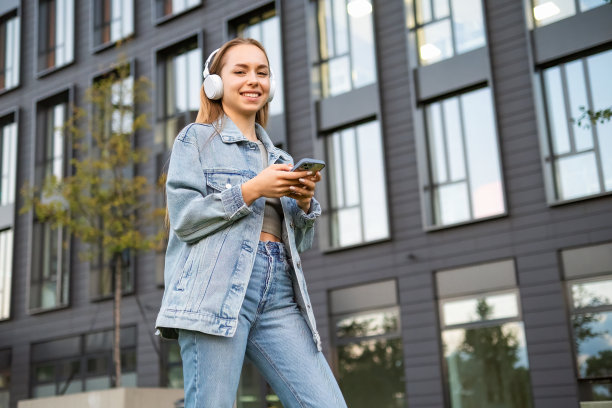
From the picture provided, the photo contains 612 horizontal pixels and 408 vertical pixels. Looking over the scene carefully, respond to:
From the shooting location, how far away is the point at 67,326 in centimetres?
1995

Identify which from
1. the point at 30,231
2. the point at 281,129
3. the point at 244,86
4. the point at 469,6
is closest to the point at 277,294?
the point at 244,86

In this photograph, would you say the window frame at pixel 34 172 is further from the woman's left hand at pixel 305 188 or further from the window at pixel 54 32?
the woman's left hand at pixel 305 188

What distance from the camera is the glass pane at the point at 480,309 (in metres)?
13.4

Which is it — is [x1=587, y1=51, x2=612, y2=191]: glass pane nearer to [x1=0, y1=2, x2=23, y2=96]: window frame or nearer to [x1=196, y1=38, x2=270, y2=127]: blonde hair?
[x1=196, y1=38, x2=270, y2=127]: blonde hair

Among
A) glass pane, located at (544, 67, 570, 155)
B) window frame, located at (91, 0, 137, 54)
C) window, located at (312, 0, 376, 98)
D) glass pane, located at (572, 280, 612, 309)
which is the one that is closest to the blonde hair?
glass pane, located at (572, 280, 612, 309)

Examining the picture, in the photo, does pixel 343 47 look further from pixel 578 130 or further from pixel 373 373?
pixel 373 373

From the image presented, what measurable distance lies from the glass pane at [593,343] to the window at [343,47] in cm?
614

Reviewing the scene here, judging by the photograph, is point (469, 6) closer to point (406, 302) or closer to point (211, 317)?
point (406, 302)

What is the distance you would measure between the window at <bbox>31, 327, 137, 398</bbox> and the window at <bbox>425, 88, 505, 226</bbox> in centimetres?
808

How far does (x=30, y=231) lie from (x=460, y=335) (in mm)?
12165

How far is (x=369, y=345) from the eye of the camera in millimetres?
14984

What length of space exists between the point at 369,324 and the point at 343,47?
18.4 ft

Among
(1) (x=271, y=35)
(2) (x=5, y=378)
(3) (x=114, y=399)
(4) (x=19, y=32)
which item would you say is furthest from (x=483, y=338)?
(4) (x=19, y=32)

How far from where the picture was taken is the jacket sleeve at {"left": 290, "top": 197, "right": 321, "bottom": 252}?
103 inches
